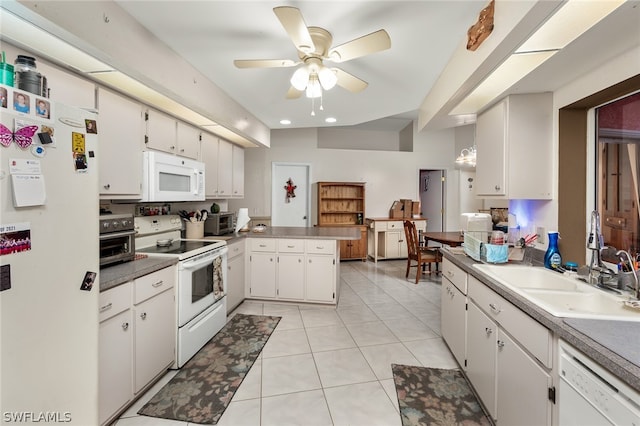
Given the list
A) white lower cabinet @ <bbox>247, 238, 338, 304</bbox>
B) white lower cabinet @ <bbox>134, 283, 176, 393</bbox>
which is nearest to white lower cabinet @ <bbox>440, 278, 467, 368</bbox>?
white lower cabinet @ <bbox>247, 238, 338, 304</bbox>

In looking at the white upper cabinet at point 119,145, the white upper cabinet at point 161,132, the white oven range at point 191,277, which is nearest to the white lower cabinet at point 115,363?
the white oven range at point 191,277

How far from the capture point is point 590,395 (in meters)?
0.95

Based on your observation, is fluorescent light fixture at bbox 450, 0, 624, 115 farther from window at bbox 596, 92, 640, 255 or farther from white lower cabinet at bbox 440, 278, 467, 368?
white lower cabinet at bbox 440, 278, 467, 368

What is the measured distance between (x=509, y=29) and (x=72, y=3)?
7.21 ft

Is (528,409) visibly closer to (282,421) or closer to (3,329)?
(282,421)

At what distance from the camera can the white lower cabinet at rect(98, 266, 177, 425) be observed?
5.22 feet

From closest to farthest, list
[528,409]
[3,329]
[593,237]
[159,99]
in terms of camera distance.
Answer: [3,329] < [528,409] < [593,237] < [159,99]

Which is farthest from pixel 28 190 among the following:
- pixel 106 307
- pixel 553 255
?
pixel 553 255

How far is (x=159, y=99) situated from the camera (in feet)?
7.43

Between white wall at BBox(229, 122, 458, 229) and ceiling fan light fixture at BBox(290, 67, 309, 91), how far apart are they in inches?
166

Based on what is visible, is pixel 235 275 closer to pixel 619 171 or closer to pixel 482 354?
pixel 482 354

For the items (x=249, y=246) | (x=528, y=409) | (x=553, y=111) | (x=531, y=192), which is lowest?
(x=528, y=409)

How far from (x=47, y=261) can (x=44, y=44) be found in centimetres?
116

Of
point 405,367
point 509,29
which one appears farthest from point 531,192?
point 405,367
